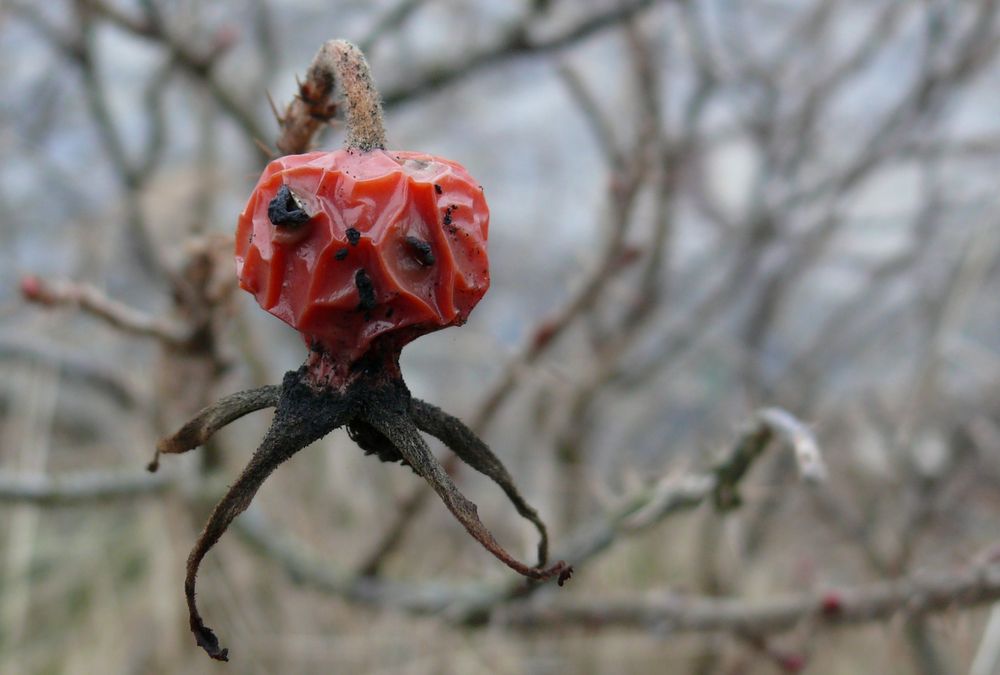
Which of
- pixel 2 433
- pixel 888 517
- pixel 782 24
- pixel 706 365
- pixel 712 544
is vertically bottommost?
pixel 888 517

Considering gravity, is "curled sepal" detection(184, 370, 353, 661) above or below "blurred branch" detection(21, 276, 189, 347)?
below

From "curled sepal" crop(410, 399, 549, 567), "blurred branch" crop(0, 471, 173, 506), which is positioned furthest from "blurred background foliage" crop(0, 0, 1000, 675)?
"curled sepal" crop(410, 399, 549, 567)

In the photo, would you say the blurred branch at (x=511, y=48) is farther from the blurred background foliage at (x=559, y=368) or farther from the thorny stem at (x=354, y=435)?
the thorny stem at (x=354, y=435)

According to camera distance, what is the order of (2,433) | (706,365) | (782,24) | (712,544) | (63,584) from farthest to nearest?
1. (706,365)
2. (782,24)
3. (2,433)
4. (63,584)
5. (712,544)

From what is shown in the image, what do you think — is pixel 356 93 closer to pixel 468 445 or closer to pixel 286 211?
pixel 286 211

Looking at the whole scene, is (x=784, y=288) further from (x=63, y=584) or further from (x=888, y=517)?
(x=63, y=584)

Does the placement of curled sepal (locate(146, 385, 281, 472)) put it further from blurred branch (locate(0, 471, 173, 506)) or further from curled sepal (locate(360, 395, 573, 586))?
blurred branch (locate(0, 471, 173, 506))

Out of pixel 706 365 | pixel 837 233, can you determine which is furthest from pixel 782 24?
pixel 706 365
